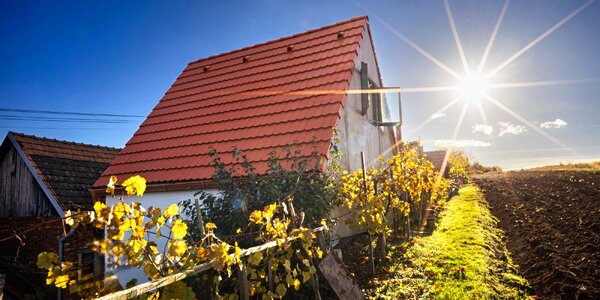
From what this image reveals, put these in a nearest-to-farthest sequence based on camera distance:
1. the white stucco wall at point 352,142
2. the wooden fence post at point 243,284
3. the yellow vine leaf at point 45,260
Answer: the yellow vine leaf at point 45,260, the wooden fence post at point 243,284, the white stucco wall at point 352,142

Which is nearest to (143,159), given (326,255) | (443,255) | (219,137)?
(219,137)

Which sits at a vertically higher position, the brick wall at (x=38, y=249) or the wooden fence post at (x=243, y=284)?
the wooden fence post at (x=243, y=284)

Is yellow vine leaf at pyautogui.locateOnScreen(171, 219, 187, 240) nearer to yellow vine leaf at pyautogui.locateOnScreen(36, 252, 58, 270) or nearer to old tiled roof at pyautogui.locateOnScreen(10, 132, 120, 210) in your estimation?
yellow vine leaf at pyautogui.locateOnScreen(36, 252, 58, 270)

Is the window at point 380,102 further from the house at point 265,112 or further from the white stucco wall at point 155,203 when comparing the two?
the white stucco wall at point 155,203

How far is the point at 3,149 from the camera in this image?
1299 cm

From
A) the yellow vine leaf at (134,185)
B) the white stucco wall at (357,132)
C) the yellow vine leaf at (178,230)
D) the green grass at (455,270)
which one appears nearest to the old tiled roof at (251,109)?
the white stucco wall at (357,132)

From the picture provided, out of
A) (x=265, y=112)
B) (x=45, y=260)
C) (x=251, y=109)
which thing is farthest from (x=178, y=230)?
(x=251, y=109)

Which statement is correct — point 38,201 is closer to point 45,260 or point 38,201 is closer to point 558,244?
point 45,260

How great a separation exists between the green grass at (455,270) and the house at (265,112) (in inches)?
71.6

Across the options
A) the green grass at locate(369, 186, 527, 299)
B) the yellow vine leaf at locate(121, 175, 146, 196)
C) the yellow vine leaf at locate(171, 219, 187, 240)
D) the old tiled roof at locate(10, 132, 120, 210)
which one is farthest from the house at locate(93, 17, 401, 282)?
the old tiled roof at locate(10, 132, 120, 210)

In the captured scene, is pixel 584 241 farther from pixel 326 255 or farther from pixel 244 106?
pixel 244 106

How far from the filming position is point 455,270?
6430 mm

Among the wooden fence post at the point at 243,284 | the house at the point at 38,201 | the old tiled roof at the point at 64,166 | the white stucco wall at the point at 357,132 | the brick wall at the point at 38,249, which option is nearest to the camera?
the wooden fence post at the point at 243,284

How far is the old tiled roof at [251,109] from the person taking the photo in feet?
23.8
